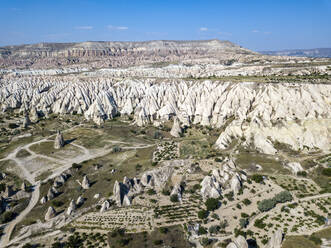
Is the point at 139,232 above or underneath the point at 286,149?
underneath

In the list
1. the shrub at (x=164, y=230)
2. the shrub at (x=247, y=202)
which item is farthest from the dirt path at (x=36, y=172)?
the shrub at (x=247, y=202)

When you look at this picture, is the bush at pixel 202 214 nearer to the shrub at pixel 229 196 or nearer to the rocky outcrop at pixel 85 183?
the shrub at pixel 229 196

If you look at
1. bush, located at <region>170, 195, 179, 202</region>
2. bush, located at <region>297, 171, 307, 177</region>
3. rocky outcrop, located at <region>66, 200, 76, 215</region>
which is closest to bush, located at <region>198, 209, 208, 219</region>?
bush, located at <region>170, 195, 179, 202</region>

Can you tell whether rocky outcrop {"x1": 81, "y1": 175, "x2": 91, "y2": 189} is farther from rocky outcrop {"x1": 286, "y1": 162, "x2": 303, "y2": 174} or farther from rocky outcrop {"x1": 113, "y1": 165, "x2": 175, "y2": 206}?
rocky outcrop {"x1": 286, "y1": 162, "x2": 303, "y2": 174}

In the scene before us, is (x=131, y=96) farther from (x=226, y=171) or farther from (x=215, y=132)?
(x=226, y=171)

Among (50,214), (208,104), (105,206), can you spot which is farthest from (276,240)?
(208,104)

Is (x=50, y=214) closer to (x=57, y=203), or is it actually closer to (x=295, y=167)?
(x=57, y=203)

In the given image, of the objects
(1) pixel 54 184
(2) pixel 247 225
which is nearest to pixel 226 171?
(2) pixel 247 225
